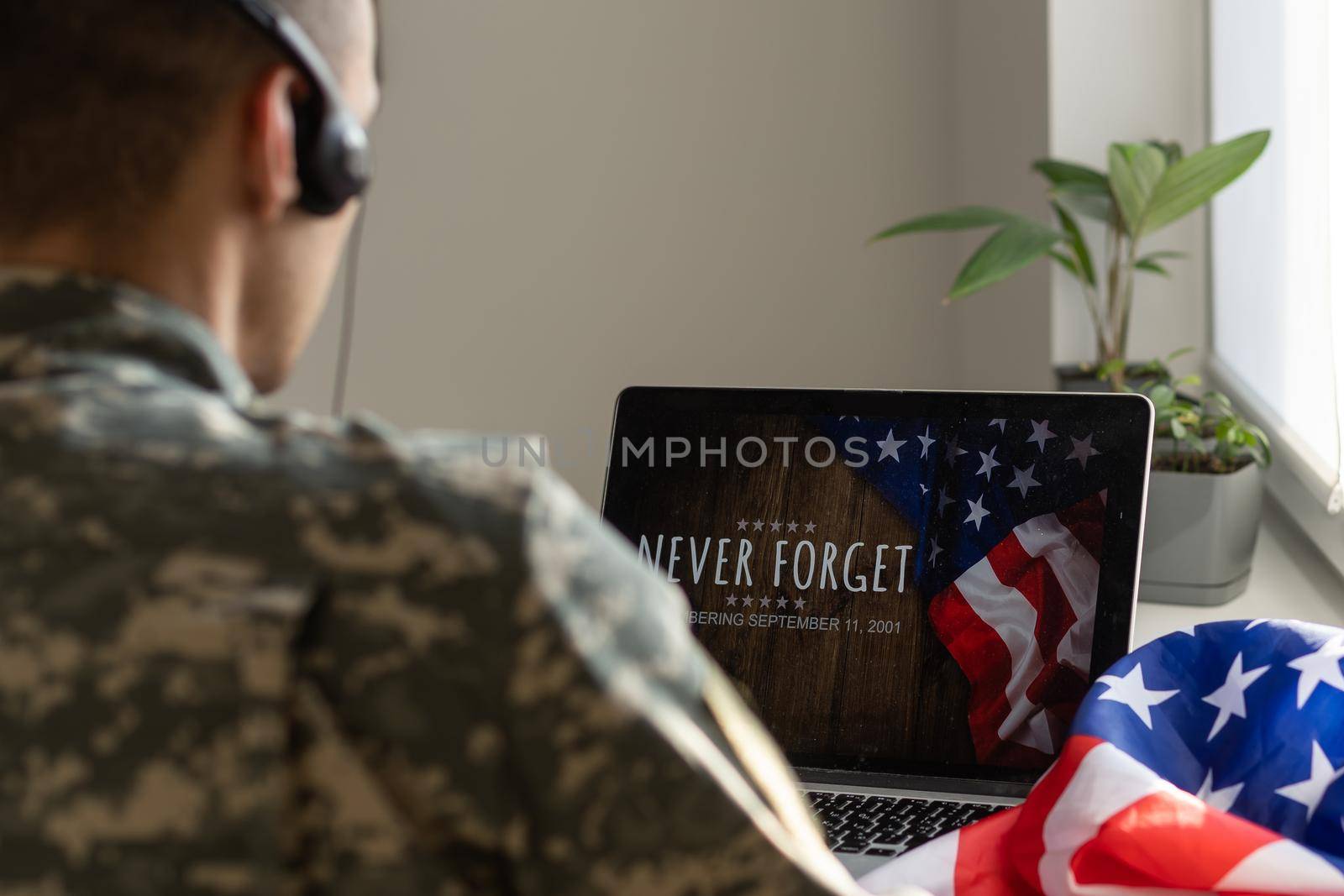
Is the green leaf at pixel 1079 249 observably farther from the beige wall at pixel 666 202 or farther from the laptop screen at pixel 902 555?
the laptop screen at pixel 902 555

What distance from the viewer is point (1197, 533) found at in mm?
1003

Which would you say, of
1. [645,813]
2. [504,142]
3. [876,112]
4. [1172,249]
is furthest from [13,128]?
Result: [504,142]

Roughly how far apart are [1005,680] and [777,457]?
22 cm

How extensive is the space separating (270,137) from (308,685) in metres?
0.17

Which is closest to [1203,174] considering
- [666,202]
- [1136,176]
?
[1136,176]

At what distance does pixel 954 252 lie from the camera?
1564 millimetres

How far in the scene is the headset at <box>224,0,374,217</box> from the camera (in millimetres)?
375

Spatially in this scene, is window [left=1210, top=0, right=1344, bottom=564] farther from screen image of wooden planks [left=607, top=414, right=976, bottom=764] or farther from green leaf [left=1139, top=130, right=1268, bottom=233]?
screen image of wooden planks [left=607, top=414, right=976, bottom=764]

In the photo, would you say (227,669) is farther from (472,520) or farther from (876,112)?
(876,112)

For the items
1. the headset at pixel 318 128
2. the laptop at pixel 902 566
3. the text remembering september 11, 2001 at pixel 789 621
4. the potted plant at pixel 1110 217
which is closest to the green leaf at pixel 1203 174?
the potted plant at pixel 1110 217

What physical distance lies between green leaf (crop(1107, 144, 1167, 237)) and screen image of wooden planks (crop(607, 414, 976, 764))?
42cm

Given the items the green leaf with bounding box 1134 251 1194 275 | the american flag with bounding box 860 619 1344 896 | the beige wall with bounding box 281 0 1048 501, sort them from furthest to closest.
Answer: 1. the beige wall with bounding box 281 0 1048 501
2. the green leaf with bounding box 1134 251 1194 275
3. the american flag with bounding box 860 619 1344 896

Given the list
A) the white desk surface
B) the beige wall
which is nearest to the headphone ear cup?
the white desk surface

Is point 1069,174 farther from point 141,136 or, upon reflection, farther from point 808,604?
point 141,136
